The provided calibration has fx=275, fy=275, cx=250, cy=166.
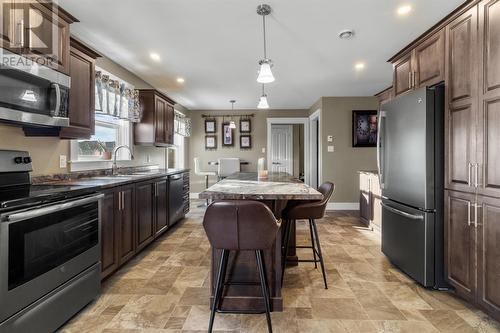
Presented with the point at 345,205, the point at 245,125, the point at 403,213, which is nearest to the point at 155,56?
the point at 403,213

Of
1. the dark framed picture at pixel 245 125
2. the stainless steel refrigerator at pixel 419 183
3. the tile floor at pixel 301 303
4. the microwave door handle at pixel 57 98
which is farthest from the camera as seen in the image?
the dark framed picture at pixel 245 125

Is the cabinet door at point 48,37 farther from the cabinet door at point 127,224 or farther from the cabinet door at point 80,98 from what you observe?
the cabinet door at point 127,224

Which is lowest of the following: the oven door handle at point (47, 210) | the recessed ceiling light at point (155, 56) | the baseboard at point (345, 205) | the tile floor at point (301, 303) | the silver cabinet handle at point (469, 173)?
the tile floor at point (301, 303)

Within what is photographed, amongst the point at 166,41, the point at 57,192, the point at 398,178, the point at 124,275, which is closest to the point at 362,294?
the point at 398,178

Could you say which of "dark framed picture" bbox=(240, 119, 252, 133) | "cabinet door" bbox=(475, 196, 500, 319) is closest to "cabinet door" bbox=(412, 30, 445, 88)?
"cabinet door" bbox=(475, 196, 500, 319)

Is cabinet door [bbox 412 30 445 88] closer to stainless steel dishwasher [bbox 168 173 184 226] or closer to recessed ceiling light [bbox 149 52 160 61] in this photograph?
recessed ceiling light [bbox 149 52 160 61]

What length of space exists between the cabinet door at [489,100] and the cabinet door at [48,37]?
310 cm

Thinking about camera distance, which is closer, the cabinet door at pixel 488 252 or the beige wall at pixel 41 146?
the cabinet door at pixel 488 252

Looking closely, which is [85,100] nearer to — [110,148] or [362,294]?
A: [110,148]

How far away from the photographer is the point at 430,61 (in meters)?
2.52

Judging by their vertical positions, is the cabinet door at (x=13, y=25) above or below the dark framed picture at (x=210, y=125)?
below

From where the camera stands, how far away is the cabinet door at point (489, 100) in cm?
182

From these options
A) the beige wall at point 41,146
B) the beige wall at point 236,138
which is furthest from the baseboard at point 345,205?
the beige wall at point 41,146

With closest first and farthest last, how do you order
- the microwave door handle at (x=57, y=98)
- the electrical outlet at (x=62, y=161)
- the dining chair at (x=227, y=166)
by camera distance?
1. the microwave door handle at (x=57, y=98)
2. the electrical outlet at (x=62, y=161)
3. the dining chair at (x=227, y=166)
